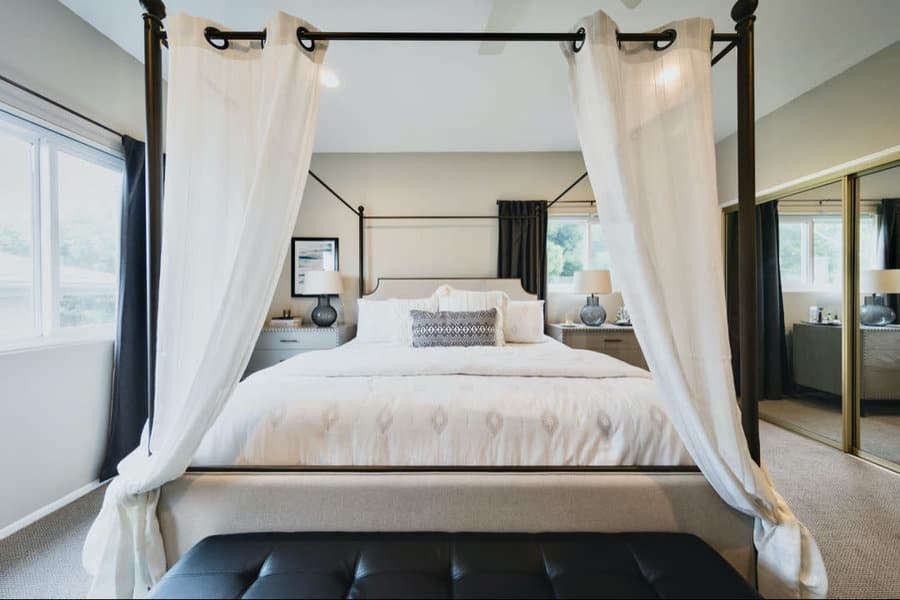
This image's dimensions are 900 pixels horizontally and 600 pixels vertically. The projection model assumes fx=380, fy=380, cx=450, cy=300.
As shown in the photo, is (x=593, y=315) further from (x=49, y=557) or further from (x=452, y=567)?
(x=49, y=557)

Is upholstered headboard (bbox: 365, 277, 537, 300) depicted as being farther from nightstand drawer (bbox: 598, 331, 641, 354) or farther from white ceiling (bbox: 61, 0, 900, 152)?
white ceiling (bbox: 61, 0, 900, 152)

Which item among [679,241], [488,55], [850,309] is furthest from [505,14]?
[850,309]

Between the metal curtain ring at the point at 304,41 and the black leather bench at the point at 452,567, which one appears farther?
the metal curtain ring at the point at 304,41

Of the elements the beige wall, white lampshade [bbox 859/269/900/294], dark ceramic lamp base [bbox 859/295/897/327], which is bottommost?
dark ceramic lamp base [bbox 859/295/897/327]

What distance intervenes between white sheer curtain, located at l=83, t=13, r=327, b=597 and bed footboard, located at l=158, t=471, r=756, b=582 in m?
0.13

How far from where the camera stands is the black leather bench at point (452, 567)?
98 centimetres

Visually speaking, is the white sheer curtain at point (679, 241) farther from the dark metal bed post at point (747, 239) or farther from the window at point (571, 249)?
the window at point (571, 249)

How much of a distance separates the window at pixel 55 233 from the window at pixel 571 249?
371cm

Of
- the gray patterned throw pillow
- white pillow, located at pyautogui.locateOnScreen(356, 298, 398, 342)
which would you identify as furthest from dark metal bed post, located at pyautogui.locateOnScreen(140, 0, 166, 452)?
white pillow, located at pyautogui.locateOnScreen(356, 298, 398, 342)

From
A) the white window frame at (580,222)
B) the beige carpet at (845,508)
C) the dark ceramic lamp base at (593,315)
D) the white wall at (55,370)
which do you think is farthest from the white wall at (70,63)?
the beige carpet at (845,508)

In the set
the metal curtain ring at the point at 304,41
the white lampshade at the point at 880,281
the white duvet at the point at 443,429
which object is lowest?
the white duvet at the point at 443,429

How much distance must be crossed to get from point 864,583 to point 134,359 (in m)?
3.76

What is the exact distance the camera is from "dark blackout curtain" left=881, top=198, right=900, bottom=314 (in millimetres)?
2408

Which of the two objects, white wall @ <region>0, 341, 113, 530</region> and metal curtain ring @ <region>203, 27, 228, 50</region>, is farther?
white wall @ <region>0, 341, 113, 530</region>
